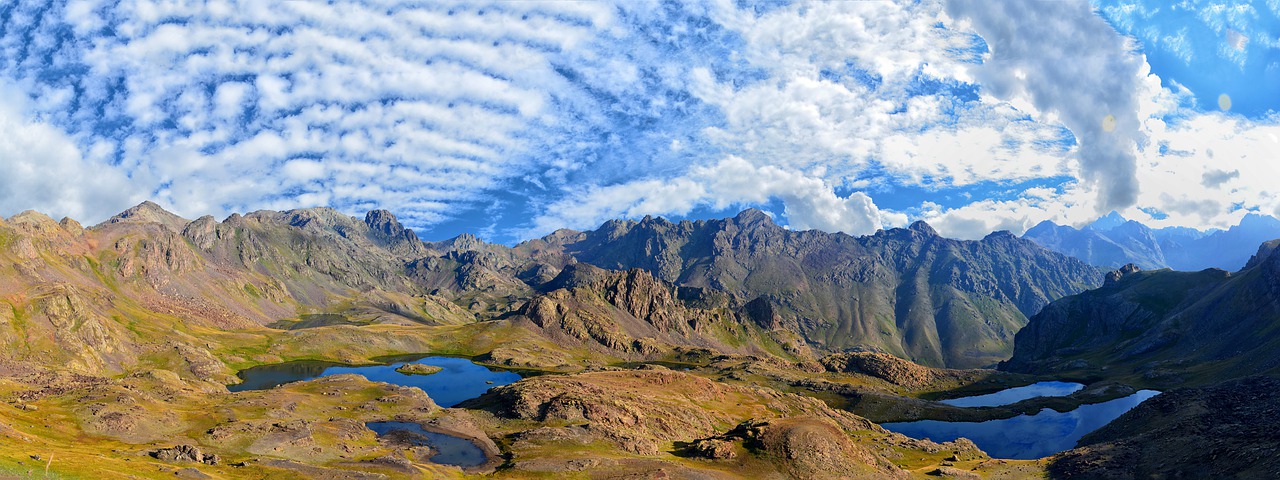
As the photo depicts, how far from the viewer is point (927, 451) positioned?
538 feet

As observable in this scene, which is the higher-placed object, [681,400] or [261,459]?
[681,400]

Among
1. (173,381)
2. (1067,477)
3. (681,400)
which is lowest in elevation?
(1067,477)

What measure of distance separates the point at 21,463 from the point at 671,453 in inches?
3879

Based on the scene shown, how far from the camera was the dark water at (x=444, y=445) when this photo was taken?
391 ft

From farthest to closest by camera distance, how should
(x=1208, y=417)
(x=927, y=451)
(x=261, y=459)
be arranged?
(x=927, y=451) → (x=1208, y=417) → (x=261, y=459)

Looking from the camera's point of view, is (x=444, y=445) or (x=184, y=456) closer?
(x=184, y=456)

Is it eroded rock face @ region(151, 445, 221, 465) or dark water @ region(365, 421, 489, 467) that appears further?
dark water @ region(365, 421, 489, 467)

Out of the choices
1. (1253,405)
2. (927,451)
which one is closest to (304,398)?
(927,451)

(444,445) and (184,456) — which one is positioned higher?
(444,445)

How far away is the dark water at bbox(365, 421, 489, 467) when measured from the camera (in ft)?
391

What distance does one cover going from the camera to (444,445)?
12900 cm

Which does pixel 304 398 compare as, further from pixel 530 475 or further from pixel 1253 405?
pixel 1253 405

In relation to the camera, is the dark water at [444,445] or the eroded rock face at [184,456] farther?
the dark water at [444,445]

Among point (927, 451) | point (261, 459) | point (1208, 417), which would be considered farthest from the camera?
point (927, 451)
